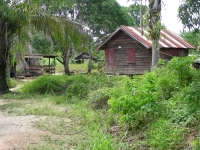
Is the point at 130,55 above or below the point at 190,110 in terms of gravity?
above

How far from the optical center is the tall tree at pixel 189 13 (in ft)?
22.2

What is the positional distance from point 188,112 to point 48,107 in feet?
17.4

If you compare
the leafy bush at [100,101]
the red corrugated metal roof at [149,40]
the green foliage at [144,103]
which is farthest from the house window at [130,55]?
the green foliage at [144,103]

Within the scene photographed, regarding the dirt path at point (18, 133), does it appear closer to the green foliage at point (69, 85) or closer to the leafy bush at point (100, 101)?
the leafy bush at point (100, 101)

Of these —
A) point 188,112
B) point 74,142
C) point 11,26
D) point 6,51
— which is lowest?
point 74,142

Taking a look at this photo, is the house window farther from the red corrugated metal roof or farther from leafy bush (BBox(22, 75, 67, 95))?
leafy bush (BBox(22, 75, 67, 95))

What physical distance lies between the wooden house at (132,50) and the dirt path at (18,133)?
42.8 ft

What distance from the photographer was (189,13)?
6.99 meters

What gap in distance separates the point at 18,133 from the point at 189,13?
467cm

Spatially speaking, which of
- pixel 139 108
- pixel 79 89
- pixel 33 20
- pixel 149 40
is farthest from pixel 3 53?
pixel 149 40

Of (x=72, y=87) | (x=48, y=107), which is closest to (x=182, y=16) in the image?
(x=48, y=107)

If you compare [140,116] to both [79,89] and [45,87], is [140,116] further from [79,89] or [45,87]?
[45,87]

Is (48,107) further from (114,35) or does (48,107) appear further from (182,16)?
(114,35)

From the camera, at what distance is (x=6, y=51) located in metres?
13.6
